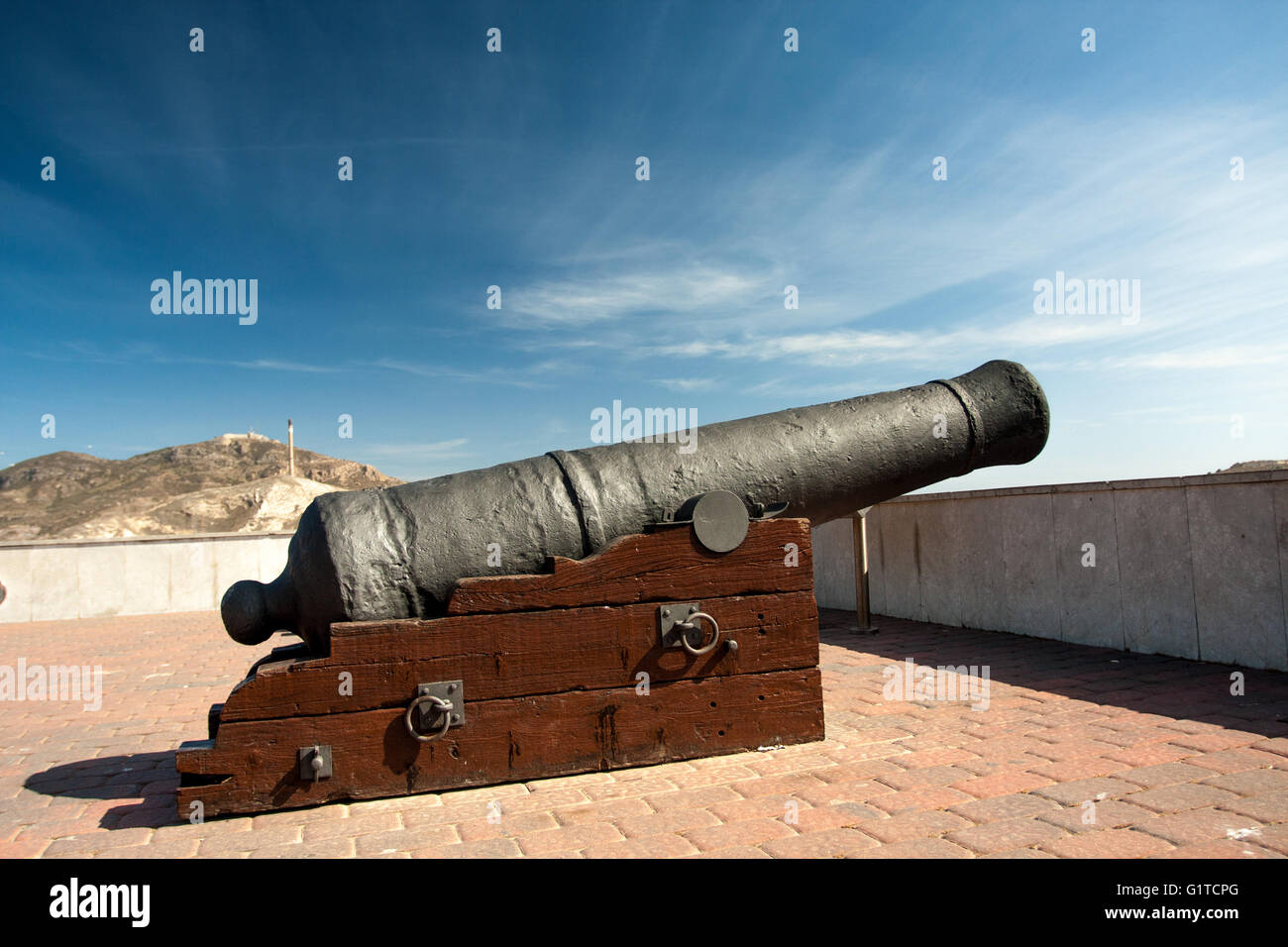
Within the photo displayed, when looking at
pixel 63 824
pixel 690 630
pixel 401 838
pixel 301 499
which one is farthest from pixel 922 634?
pixel 301 499

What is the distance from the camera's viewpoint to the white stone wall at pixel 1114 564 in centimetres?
505

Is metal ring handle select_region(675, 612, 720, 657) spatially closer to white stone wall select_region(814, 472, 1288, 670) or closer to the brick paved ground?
the brick paved ground

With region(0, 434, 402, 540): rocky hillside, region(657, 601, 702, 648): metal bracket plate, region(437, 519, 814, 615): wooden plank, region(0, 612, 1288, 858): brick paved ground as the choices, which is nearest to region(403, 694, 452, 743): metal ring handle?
region(0, 612, 1288, 858): brick paved ground

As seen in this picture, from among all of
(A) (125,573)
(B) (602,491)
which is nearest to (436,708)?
(B) (602,491)

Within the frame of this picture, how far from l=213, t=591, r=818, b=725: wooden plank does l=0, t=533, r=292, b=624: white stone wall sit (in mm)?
9869

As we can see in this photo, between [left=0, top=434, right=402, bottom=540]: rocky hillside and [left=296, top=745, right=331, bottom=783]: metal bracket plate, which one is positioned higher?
[left=0, top=434, right=402, bottom=540]: rocky hillside

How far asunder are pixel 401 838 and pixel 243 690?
861mm

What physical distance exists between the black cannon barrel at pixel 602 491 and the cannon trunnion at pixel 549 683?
15cm

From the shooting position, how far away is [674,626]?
358 cm

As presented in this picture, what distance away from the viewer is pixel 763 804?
302 cm

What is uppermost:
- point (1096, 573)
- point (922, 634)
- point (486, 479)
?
point (486, 479)

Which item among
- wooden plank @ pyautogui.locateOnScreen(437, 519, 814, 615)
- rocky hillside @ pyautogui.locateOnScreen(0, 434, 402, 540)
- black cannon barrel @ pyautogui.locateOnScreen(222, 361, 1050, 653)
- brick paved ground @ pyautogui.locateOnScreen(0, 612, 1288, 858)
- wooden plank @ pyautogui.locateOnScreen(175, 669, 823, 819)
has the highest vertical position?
rocky hillside @ pyautogui.locateOnScreen(0, 434, 402, 540)

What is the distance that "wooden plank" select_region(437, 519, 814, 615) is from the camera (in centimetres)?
342
